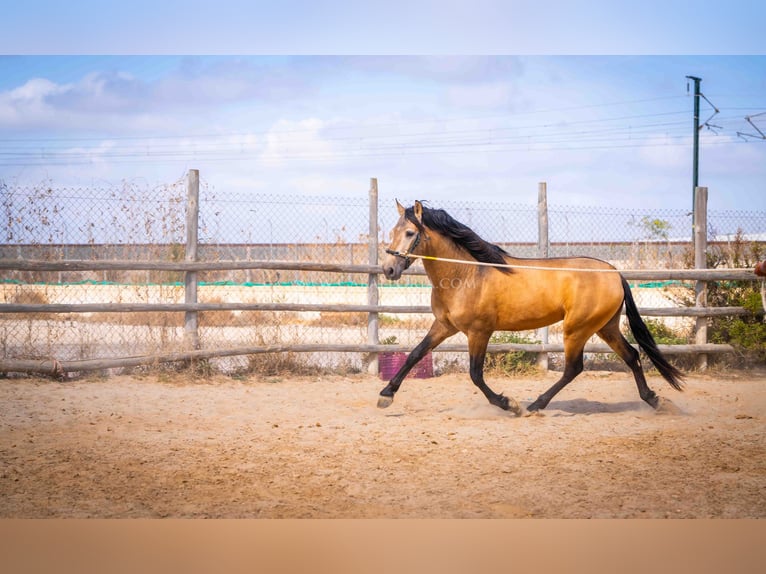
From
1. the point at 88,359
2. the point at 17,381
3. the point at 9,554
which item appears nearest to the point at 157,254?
the point at 88,359

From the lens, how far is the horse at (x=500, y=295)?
6324mm

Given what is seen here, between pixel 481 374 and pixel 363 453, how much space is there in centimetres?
178

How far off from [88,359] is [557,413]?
5138 millimetres

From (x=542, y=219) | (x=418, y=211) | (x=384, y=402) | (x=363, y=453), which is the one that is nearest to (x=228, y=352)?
(x=384, y=402)

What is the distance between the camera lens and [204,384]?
792 centimetres

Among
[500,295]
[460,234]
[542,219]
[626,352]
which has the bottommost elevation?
[626,352]

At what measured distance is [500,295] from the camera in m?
6.42

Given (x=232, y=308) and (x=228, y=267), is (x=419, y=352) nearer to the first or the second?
(x=232, y=308)

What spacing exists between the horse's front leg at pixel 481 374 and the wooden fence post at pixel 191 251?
11.9 ft

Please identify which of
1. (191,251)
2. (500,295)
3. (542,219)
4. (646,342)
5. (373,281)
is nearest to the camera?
(500,295)

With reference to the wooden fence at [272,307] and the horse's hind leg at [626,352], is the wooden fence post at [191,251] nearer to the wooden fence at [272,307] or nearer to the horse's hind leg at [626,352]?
the wooden fence at [272,307]

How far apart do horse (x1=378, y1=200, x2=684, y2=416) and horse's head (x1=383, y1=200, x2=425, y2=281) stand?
0.01m

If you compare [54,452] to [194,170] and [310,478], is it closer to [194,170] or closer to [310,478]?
[310,478]

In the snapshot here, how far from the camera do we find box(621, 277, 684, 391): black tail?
257 inches
